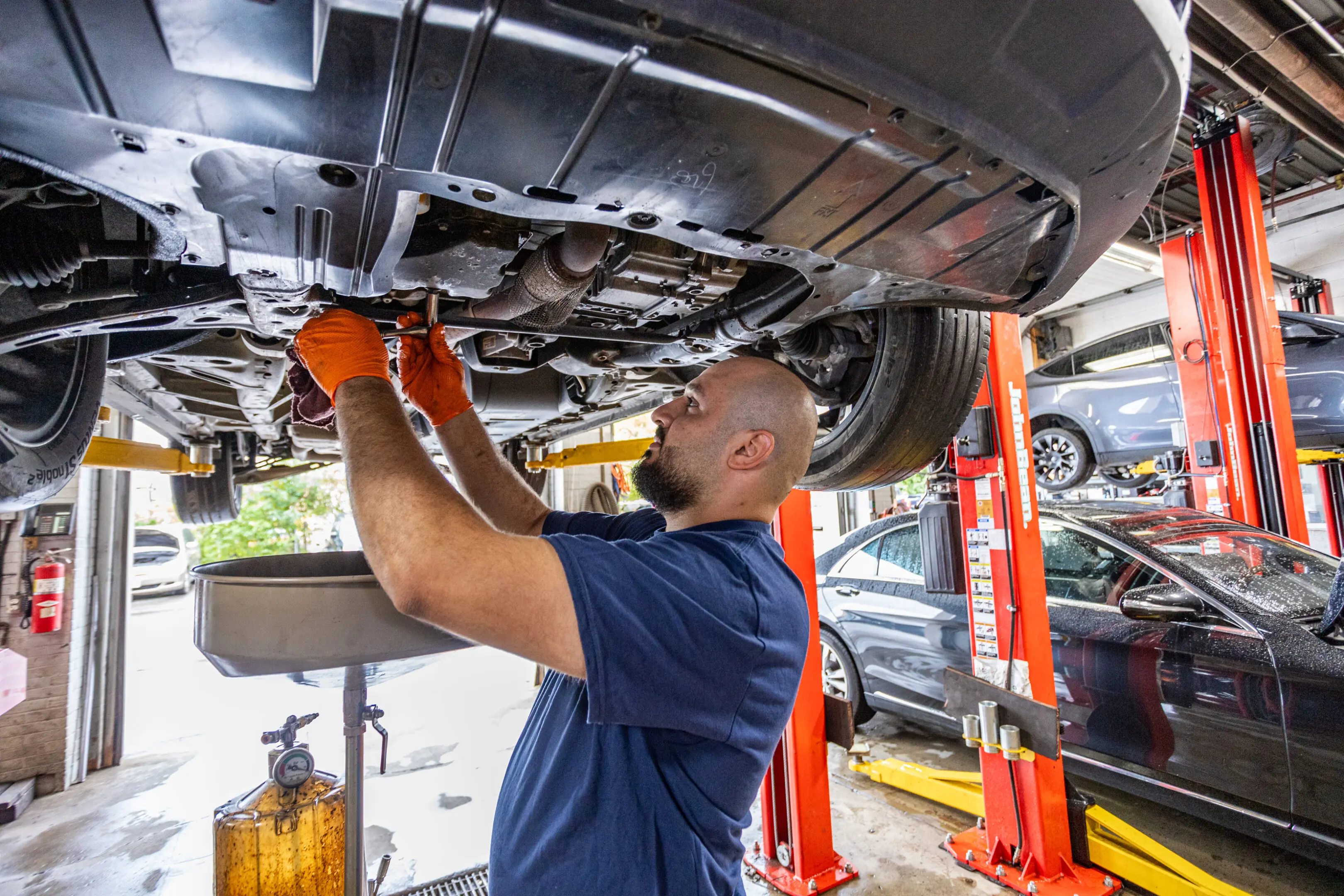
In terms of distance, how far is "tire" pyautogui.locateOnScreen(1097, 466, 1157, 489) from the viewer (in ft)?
18.1

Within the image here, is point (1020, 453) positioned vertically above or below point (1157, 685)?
above

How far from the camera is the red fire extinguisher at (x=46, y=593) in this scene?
9.73 ft

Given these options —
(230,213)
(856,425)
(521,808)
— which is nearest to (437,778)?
(521,808)

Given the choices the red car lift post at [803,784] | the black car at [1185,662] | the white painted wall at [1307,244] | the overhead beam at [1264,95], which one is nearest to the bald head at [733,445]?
the red car lift post at [803,784]

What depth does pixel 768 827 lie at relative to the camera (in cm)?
231

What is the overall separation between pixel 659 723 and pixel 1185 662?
7.45 ft

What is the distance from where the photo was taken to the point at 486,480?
139cm

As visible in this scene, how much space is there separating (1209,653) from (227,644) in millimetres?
2743

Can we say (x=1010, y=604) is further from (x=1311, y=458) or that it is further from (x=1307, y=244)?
(x=1307, y=244)

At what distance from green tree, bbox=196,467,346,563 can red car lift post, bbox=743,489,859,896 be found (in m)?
7.22

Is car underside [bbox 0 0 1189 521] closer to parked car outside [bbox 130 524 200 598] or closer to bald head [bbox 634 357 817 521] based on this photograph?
bald head [bbox 634 357 817 521]

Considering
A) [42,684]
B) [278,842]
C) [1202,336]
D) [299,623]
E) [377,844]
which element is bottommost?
[377,844]

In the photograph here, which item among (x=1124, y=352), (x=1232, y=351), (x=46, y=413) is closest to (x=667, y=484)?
(x=46, y=413)

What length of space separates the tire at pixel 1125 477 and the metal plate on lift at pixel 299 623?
5.95m
